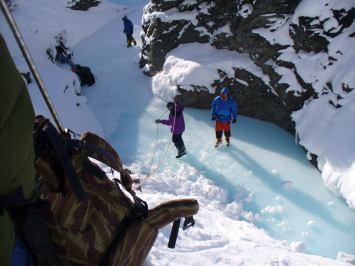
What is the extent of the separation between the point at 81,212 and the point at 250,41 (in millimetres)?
5948

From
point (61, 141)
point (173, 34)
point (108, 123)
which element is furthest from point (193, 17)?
point (61, 141)

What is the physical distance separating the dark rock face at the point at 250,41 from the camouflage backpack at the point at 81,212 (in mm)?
4997

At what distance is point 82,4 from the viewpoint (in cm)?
1445

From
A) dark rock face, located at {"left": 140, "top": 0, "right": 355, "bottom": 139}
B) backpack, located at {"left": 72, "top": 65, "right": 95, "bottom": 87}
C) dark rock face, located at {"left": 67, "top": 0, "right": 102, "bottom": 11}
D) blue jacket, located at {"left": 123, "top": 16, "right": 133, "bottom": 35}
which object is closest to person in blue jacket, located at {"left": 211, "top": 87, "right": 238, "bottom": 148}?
dark rock face, located at {"left": 140, "top": 0, "right": 355, "bottom": 139}

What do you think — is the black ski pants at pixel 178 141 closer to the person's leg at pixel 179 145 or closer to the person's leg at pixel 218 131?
the person's leg at pixel 179 145

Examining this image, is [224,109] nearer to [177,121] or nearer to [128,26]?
[177,121]

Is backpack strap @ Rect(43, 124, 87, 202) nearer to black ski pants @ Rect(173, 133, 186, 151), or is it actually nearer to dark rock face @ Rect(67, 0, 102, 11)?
black ski pants @ Rect(173, 133, 186, 151)

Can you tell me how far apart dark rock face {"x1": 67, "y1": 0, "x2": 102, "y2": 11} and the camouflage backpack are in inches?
643

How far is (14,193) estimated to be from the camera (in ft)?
2.53

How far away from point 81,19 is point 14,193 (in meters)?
15.6

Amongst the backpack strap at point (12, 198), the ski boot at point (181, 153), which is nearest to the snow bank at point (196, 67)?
the ski boot at point (181, 153)

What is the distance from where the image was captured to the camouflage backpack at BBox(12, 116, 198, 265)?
1.01 m

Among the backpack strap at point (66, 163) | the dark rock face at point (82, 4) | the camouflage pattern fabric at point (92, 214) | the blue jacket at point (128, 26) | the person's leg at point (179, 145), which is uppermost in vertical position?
the dark rock face at point (82, 4)

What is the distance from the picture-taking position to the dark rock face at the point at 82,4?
1409 cm
